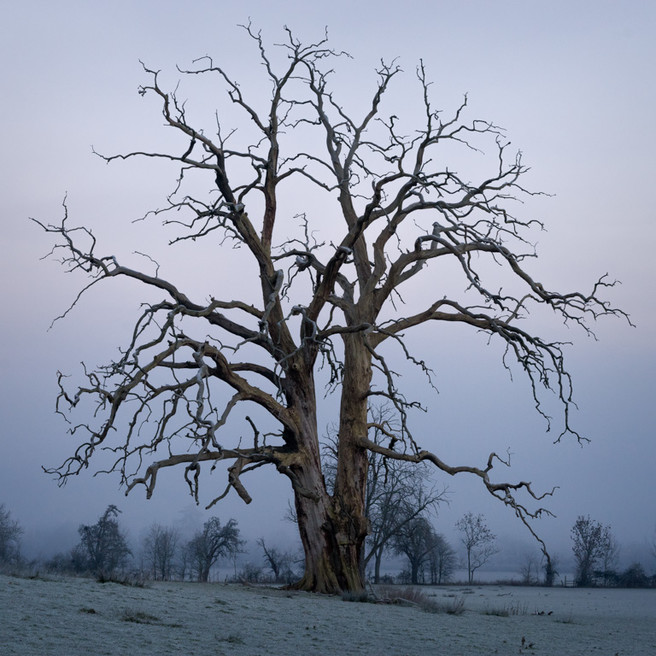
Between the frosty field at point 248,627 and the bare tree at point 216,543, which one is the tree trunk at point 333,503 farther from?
the bare tree at point 216,543

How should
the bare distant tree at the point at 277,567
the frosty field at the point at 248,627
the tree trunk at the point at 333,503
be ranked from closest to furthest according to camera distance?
the frosty field at the point at 248,627 < the tree trunk at the point at 333,503 < the bare distant tree at the point at 277,567

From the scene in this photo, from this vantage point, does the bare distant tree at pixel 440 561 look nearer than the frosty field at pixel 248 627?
No

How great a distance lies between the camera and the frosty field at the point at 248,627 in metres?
9.11

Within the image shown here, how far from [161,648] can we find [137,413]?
903 cm

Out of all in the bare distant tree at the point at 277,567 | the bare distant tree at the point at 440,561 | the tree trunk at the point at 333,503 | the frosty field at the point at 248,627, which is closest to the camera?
the frosty field at the point at 248,627

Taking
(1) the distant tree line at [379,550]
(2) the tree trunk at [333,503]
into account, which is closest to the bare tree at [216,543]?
(1) the distant tree line at [379,550]

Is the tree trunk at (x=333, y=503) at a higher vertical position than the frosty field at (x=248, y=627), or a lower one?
higher

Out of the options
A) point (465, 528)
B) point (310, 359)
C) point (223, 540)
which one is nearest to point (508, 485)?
point (310, 359)

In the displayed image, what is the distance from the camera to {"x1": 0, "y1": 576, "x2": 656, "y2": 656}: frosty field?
911cm

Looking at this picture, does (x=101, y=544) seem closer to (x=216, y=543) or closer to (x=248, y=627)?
(x=216, y=543)

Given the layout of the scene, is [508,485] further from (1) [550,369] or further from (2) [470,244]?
(2) [470,244]

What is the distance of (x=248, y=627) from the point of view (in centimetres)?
1108

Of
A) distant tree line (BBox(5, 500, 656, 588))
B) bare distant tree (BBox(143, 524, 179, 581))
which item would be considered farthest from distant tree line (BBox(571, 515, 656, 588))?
bare distant tree (BBox(143, 524, 179, 581))

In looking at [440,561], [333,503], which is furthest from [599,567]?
[333,503]
